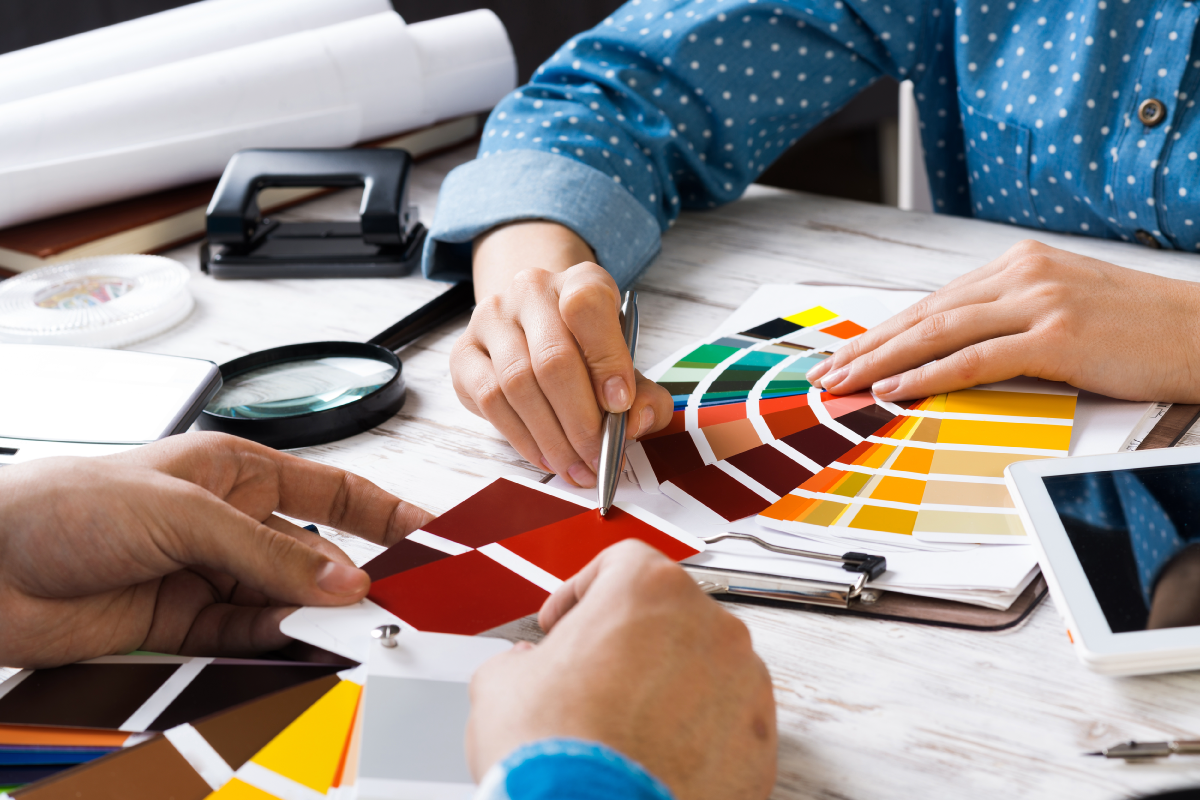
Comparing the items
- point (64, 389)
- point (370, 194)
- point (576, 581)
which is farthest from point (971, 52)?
point (64, 389)

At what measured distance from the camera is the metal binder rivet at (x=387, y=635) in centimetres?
53

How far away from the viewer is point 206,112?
1.28 m

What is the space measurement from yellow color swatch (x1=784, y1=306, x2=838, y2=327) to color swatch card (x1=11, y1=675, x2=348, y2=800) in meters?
0.59

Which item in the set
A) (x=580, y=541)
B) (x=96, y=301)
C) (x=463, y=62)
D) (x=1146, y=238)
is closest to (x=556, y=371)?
(x=580, y=541)

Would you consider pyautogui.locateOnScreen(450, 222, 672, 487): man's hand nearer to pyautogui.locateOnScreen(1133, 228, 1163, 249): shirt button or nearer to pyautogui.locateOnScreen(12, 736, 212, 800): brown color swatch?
pyautogui.locateOnScreen(12, 736, 212, 800): brown color swatch

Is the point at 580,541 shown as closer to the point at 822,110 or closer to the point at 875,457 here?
the point at 875,457

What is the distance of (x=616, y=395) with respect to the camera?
72 centimetres

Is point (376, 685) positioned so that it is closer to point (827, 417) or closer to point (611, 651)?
point (611, 651)

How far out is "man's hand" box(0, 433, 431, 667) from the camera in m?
0.55

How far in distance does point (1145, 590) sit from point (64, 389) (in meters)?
0.83

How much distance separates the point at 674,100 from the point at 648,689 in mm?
A: 954

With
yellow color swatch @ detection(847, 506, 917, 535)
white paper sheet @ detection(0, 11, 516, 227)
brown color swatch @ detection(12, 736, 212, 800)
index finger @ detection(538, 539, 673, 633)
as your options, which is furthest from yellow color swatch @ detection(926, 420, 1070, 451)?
white paper sheet @ detection(0, 11, 516, 227)

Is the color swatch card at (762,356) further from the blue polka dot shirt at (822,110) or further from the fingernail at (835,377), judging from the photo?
the blue polka dot shirt at (822,110)

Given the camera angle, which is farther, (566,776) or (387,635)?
(387,635)
